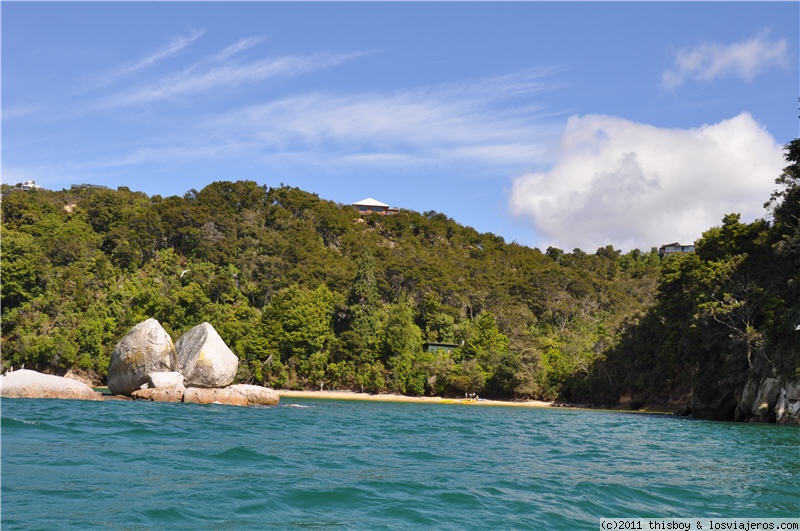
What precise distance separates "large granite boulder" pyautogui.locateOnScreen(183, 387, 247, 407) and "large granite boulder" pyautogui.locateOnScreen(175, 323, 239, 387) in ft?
2.49

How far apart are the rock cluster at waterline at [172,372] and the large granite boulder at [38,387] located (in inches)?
3.7

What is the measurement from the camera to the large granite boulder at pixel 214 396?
34094 millimetres

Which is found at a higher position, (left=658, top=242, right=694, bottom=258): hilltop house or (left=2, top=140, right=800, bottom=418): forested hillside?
(left=658, top=242, right=694, bottom=258): hilltop house

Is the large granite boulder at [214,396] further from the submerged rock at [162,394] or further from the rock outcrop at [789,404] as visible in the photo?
the rock outcrop at [789,404]

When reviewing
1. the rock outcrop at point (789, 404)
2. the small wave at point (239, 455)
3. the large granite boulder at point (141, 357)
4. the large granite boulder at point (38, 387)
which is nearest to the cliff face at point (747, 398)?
the rock outcrop at point (789, 404)

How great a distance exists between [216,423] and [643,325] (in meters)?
41.1

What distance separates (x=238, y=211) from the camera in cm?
9250

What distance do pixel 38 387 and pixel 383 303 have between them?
4687cm

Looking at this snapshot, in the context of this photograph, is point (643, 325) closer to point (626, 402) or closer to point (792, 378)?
point (626, 402)

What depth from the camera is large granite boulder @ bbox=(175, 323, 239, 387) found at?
117ft

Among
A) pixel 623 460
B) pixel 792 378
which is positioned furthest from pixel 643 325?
pixel 623 460

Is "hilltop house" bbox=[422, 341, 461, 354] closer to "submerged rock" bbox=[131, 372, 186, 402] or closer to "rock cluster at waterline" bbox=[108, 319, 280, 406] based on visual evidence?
"rock cluster at waterline" bbox=[108, 319, 280, 406]

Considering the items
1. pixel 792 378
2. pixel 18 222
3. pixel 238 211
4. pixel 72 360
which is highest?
pixel 238 211

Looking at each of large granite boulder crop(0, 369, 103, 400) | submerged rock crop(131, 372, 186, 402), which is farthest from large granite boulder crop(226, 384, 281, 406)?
large granite boulder crop(0, 369, 103, 400)
